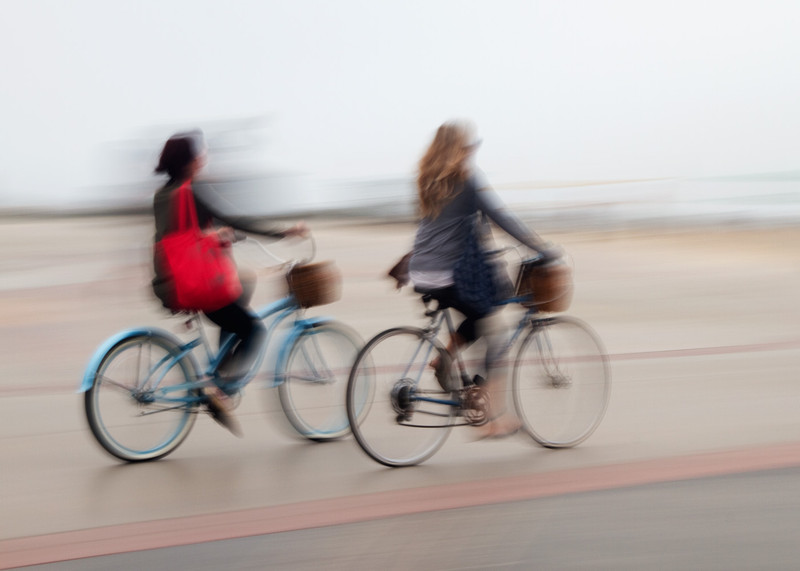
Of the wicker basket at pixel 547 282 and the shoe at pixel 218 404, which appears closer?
the wicker basket at pixel 547 282

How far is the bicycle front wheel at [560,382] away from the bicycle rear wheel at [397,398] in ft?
1.35

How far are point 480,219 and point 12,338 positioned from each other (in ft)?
21.4

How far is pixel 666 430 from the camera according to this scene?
578 cm

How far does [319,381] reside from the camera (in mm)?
5609

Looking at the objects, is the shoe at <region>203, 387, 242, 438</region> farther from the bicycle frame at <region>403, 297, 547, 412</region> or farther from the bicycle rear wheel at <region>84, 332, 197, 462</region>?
the bicycle frame at <region>403, 297, 547, 412</region>

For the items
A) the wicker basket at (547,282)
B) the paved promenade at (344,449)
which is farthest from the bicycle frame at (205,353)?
the wicker basket at (547,282)

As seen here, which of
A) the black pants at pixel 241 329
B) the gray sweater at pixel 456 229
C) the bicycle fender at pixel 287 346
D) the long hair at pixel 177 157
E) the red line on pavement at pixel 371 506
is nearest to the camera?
the red line on pavement at pixel 371 506

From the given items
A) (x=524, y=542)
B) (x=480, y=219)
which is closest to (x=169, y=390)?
(x=480, y=219)

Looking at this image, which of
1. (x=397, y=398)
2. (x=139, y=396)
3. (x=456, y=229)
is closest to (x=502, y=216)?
(x=456, y=229)

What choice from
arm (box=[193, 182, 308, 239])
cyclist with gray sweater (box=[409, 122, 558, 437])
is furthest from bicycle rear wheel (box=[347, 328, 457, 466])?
arm (box=[193, 182, 308, 239])

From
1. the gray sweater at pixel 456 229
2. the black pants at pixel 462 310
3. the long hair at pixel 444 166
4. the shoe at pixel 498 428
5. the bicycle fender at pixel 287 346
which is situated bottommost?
the shoe at pixel 498 428

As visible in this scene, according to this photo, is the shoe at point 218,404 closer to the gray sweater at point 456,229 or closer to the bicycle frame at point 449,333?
the bicycle frame at point 449,333

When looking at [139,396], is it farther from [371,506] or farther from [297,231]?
[371,506]

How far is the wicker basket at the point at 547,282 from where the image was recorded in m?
5.10
